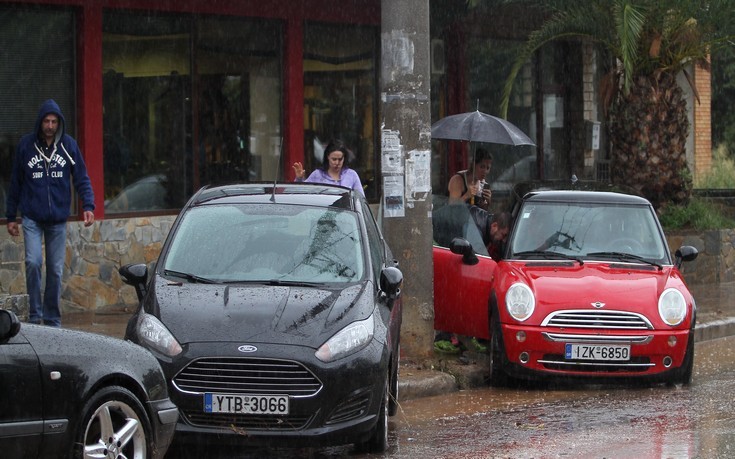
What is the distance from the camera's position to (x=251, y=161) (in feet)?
55.0

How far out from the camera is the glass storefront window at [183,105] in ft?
49.0

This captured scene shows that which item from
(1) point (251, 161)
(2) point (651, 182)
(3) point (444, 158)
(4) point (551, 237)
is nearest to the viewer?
(4) point (551, 237)

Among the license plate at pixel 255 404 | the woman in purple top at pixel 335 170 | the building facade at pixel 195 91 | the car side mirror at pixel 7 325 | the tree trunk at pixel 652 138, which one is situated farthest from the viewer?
the tree trunk at pixel 652 138

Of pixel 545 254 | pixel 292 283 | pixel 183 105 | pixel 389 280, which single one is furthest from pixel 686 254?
pixel 183 105

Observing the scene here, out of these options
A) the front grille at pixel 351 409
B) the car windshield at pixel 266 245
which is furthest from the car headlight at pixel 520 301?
the front grille at pixel 351 409

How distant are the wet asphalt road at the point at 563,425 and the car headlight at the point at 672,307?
1.96ft

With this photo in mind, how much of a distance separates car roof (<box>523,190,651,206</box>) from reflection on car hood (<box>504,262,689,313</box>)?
84cm

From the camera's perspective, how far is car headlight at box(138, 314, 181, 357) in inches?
310

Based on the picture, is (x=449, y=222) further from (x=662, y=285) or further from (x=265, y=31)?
(x=265, y=31)

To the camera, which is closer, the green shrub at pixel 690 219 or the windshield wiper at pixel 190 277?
the windshield wiper at pixel 190 277

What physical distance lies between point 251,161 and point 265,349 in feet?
30.2

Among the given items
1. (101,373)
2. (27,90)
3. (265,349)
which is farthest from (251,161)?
(101,373)

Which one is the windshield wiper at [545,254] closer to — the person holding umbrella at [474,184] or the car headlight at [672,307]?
the car headlight at [672,307]

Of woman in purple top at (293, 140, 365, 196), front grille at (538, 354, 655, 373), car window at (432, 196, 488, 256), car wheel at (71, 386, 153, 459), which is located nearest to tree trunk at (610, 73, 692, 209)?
car window at (432, 196, 488, 256)
